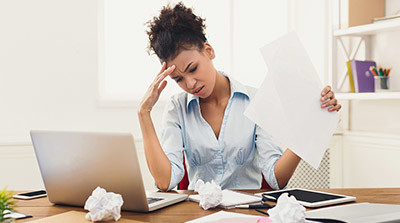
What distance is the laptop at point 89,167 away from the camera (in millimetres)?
1034

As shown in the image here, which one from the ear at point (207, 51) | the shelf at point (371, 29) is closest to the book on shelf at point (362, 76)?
the shelf at point (371, 29)

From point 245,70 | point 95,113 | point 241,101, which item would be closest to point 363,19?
point 245,70

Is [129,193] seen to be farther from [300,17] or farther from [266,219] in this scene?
[300,17]

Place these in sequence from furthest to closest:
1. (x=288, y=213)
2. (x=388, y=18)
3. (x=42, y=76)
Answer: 1. (x=42, y=76)
2. (x=388, y=18)
3. (x=288, y=213)

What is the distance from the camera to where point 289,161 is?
4.85 ft

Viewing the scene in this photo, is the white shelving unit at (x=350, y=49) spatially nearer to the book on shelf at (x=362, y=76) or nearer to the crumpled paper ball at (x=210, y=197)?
the book on shelf at (x=362, y=76)

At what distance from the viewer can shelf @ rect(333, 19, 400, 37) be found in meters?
2.29

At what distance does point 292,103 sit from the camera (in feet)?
4.06

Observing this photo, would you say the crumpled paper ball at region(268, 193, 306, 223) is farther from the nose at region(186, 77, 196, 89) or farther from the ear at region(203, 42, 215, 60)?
the ear at region(203, 42, 215, 60)

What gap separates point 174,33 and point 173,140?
378 millimetres

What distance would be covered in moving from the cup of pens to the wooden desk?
1.28m

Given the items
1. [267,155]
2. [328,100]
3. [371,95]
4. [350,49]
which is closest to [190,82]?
[267,155]

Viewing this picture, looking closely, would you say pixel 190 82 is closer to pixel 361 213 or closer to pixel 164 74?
pixel 164 74

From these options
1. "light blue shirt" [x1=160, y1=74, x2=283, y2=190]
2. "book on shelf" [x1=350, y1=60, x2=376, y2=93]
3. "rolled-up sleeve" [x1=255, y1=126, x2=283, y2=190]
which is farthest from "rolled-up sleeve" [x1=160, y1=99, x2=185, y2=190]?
"book on shelf" [x1=350, y1=60, x2=376, y2=93]
